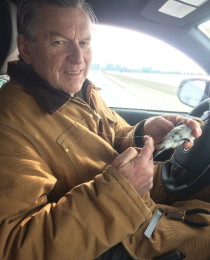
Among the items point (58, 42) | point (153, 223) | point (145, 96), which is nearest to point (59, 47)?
point (58, 42)

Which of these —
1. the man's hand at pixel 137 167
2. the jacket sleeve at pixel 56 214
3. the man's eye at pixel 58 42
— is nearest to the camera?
the jacket sleeve at pixel 56 214

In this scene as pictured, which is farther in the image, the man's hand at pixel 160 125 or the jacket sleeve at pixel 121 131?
the jacket sleeve at pixel 121 131

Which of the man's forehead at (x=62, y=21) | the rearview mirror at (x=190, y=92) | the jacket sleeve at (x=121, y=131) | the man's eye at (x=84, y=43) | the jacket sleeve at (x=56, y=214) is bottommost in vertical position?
the jacket sleeve at (x=56, y=214)

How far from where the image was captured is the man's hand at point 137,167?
994mm

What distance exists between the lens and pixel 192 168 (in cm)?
146

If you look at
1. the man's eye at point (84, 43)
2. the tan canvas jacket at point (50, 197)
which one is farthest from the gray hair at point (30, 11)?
the tan canvas jacket at point (50, 197)

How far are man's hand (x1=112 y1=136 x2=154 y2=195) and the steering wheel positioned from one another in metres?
0.46

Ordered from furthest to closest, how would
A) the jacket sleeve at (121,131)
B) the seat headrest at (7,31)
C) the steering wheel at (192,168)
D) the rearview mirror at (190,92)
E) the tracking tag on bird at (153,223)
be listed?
the rearview mirror at (190,92) < the seat headrest at (7,31) < the jacket sleeve at (121,131) < the steering wheel at (192,168) < the tracking tag on bird at (153,223)

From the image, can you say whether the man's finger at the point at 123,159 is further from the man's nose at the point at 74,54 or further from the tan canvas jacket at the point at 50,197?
the man's nose at the point at 74,54

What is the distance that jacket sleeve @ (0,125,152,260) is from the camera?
87 cm

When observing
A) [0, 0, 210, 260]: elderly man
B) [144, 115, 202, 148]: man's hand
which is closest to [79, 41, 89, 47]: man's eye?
[0, 0, 210, 260]: elderly man

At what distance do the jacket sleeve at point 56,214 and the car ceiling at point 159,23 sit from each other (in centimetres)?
132

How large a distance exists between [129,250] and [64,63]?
83 centimetres

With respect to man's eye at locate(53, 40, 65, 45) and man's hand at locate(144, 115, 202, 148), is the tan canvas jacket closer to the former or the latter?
man's eye at locate(53, 40, 65, 45)
